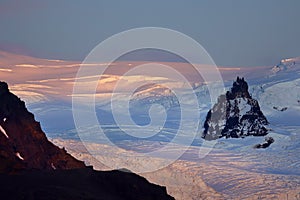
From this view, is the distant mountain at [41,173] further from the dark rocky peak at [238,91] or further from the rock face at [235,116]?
the dark rocky peak at [238,91]

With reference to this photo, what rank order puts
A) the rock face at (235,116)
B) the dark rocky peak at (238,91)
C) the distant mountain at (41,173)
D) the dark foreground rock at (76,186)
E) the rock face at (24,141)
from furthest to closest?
the dark rocky peak at (238,91)
the rock face at (235,116)
the rock face at (24,141)
the distant mountain at (41,173)
the dark foreground rock at (76,186)

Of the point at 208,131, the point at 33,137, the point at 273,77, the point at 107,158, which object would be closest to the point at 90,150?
the point at 107,158

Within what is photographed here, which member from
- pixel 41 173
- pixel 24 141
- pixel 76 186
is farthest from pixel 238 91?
pixel 76 186

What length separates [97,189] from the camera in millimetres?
41719

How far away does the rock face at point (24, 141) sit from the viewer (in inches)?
1785

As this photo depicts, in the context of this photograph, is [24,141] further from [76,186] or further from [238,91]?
[238,91]

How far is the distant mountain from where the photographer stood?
Result: 37438 millimetres

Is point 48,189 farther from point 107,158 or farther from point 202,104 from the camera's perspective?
point 202,104

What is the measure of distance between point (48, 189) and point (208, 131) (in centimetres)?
11371

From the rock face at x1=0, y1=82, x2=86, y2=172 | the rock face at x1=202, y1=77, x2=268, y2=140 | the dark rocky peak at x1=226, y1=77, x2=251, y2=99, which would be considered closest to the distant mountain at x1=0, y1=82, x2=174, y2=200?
the rock face at x1=0, y1=82, x2=86, y2=172

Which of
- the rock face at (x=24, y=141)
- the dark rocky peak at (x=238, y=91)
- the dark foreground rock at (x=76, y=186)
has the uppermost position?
the dark rocky peak at (x=238, y=91)

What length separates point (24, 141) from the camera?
47.0m

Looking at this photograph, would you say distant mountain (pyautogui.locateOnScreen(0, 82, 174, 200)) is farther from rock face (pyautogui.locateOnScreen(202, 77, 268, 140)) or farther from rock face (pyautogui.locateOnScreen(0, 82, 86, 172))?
rock face (pyautogui.locateOnScreen(202, 77, 268, 140))

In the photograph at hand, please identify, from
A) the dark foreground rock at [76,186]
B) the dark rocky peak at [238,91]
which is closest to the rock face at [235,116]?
the dark rocky peak at [238,91]
